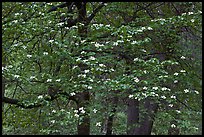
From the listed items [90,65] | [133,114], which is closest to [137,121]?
[133,114]

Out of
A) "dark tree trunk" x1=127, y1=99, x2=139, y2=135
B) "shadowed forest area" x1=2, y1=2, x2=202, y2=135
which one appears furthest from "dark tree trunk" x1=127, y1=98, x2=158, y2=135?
"shadowed forest area" x1=2, y1=2, x2=202, y2=135

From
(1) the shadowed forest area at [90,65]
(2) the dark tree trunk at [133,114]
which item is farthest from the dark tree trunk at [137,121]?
(1) the shadowed forest area at [90,65]

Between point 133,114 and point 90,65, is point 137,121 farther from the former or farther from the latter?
point 90,65

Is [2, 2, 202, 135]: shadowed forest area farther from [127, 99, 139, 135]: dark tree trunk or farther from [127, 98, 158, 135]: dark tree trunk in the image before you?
[127, 99, 139, 135]: dark tree trunk

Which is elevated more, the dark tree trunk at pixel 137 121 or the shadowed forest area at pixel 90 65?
the shadowed forest area at pixel 90 65

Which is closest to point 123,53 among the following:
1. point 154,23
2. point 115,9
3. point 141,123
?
point 154,23

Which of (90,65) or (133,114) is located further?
(133,114)

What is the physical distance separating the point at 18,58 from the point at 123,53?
2.01 metres

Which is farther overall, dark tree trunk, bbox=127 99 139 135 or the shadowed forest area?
dark tree trunk, bbox=127 99 139 135

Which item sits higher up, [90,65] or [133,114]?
[90,65]

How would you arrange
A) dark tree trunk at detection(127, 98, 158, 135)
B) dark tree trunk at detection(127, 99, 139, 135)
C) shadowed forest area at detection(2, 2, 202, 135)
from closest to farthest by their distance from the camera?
1. shadowed forest area at detection(2, 2, 202, 135)
2. dark tree trunk at detection(127, 98, 158, 135)
3. dark tree trunk at detection(127, 99, 139, 135)

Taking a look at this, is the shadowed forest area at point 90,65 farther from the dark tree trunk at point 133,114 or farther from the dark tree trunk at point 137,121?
the dark tree trunk at point 133,114

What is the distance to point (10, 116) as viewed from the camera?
22.3 feet

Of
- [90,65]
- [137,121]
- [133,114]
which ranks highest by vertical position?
[90,65]
